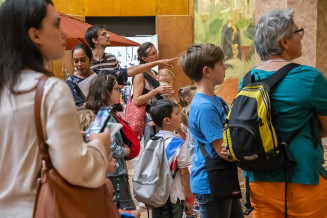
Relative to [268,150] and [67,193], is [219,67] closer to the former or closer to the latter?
[268,150]

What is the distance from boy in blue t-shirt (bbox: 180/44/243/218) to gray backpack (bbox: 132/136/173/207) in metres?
0.79

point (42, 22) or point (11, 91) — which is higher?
point (42, 22)

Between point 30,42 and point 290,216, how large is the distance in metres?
1.80

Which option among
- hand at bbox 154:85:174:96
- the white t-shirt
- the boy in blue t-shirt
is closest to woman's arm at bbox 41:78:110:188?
the boy in blue t-shirt

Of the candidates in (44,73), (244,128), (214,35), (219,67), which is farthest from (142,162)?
(214,35)

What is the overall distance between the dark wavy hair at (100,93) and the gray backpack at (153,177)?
586 millimetres

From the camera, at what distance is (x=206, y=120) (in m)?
3.34

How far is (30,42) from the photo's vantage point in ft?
6.59

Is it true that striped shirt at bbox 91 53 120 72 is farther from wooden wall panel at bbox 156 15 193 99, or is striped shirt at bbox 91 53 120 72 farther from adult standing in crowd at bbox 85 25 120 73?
wooden wall panel at bbox 156 15 193 99

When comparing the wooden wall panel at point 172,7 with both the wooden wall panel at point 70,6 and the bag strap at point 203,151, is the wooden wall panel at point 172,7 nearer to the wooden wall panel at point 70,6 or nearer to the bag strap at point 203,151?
the wooden wall panel at point 70,6

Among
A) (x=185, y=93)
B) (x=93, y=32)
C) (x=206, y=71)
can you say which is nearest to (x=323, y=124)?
(x=206, y=71)

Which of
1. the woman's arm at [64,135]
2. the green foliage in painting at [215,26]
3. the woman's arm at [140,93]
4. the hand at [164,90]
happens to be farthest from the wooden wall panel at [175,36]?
the woman's arm at [64,135]

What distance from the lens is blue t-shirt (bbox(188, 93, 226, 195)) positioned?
332 cm

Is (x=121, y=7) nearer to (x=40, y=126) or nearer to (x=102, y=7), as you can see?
(x=102, y=7)
